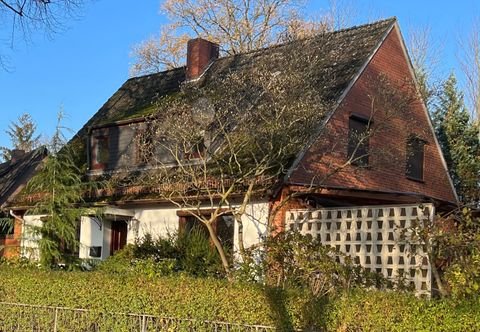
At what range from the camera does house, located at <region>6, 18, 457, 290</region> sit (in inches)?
539

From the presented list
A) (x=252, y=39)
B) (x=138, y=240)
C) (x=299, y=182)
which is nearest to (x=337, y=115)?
(x=299, y=182)

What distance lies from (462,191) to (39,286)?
17.6m

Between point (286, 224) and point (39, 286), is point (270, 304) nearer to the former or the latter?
point (39, 286)

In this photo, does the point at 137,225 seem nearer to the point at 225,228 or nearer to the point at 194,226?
the point at 194,226

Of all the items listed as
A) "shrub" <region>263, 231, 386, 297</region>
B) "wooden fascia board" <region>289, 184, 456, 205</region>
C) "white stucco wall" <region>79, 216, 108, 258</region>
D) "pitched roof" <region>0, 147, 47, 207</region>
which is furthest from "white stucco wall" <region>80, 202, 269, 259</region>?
"pitched roof" <region>0, 147, 47, 207</region>

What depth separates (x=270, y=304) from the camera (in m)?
8.77

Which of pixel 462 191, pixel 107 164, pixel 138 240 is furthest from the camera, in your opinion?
pixel 462 191

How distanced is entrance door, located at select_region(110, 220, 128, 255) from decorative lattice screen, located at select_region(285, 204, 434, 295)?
6.24 metres

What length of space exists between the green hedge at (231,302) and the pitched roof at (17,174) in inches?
575

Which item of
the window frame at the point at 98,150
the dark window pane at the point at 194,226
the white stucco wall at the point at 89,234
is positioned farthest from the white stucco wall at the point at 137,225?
the window frame at the point at 98,150

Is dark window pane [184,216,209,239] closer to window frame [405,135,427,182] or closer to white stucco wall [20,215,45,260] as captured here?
white stucco wall [20,215,45,260]

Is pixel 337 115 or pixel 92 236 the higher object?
pixel 337 115

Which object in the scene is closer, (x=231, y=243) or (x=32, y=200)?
(x=231, y=243)

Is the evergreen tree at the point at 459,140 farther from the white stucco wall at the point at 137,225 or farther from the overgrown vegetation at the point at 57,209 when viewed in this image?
the overgrown vegetation at the point at 57,209
